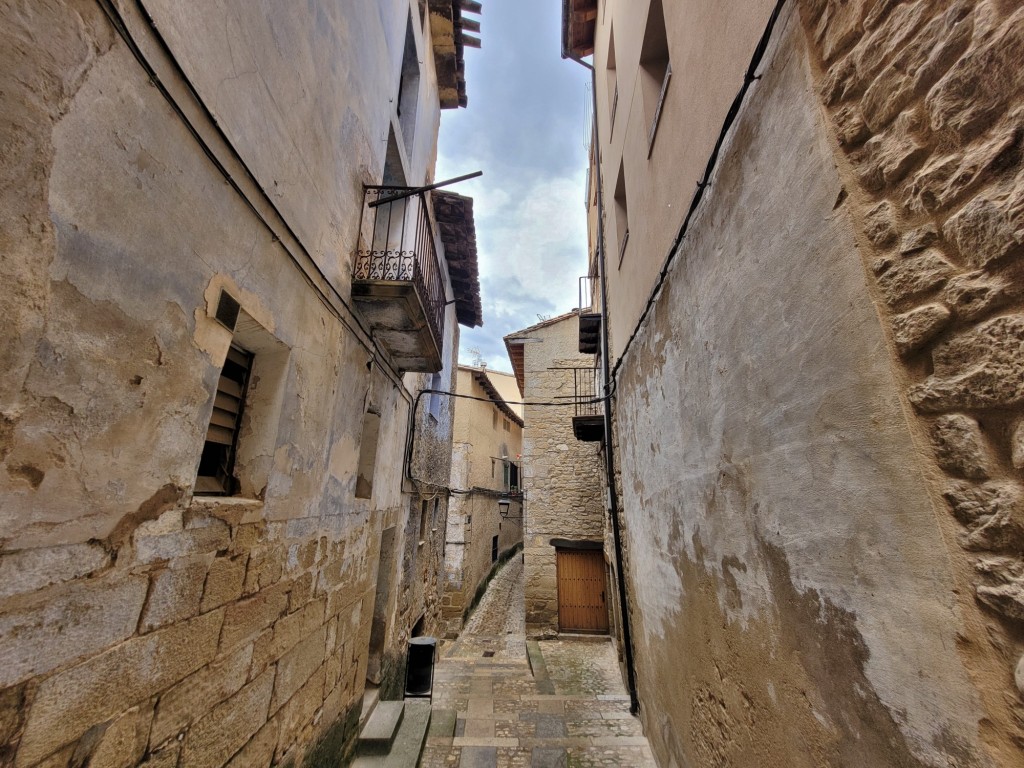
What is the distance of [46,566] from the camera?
1341 millimetres

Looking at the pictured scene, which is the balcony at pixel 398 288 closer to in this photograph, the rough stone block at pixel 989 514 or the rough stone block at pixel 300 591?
the rough stone block at pixel 300 591

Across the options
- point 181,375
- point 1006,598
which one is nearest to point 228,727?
point 181,375

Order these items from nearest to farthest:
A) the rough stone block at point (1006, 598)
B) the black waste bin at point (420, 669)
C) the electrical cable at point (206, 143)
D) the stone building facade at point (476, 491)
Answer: the rough stone block at point (1006, 598), the electrical cable at point (206, 143), the black waste bin at point (420, 669), the stone building facade at point (476, 491)

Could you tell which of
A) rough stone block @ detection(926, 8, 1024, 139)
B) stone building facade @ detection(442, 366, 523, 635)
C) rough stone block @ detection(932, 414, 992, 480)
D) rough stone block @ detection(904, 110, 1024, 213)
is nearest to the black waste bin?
stone building facade @ detection(442, 366, 523, 635)

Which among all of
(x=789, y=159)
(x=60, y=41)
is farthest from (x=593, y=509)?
(x=60, y=41)

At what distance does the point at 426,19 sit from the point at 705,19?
5989 mm

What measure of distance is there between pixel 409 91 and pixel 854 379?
691 centimetres

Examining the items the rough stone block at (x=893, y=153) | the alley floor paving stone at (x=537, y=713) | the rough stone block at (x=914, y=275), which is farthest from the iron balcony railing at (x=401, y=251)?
the alley floor paving stone at (x=537, y=713)

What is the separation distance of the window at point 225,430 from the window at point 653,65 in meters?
3.66

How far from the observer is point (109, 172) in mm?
1481

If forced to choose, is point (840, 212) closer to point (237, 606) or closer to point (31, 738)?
point (31, 738)

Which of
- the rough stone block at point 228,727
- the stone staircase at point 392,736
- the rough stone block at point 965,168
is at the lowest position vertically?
the stone staircase at point 392,736

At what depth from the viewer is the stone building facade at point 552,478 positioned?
9969 millimetres

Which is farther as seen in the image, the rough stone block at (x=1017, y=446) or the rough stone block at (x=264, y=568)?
the rough stone block at (x=264, y=568)
